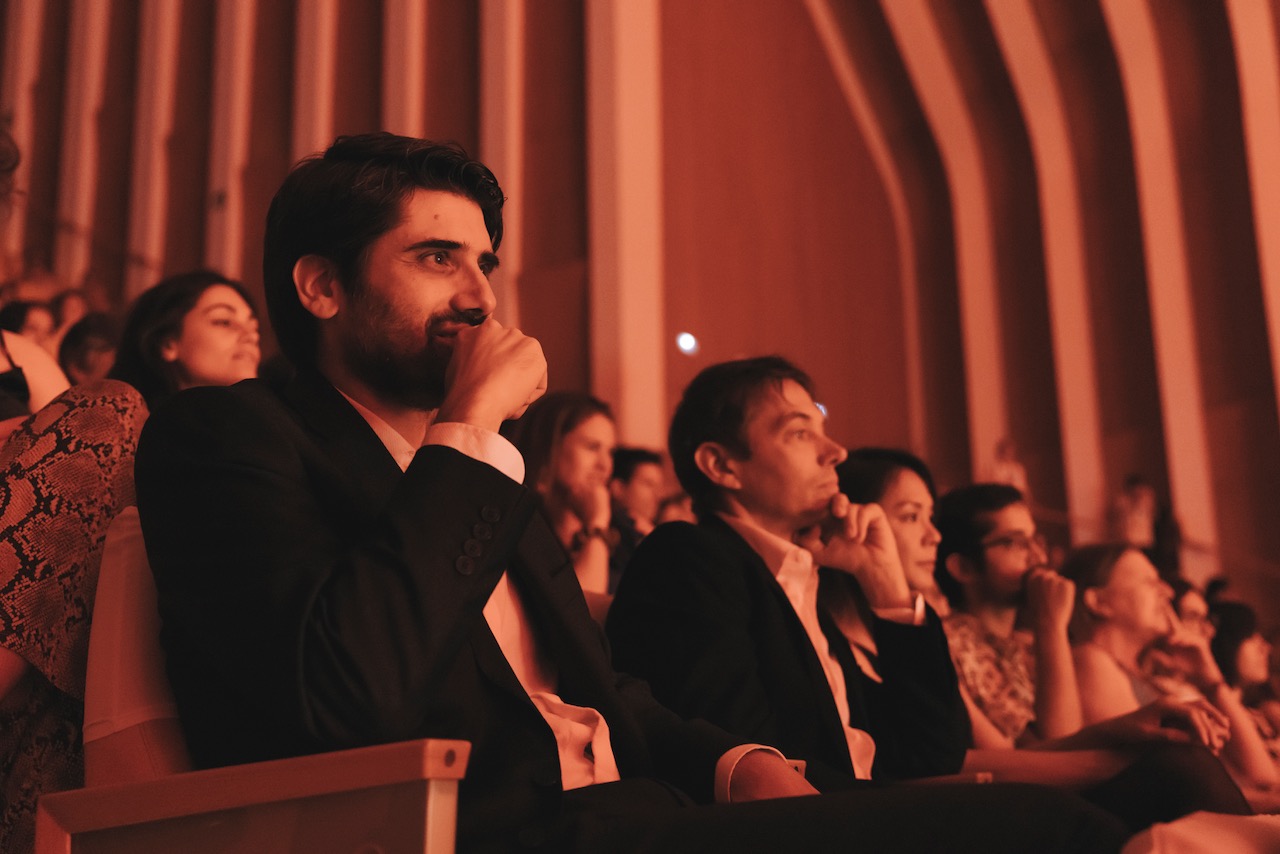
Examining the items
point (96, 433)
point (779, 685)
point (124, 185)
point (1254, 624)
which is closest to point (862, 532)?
point (779, 685)

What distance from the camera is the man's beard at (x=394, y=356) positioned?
1547 mm

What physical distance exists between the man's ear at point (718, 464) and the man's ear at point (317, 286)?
2.97 ft

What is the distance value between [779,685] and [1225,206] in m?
6.39

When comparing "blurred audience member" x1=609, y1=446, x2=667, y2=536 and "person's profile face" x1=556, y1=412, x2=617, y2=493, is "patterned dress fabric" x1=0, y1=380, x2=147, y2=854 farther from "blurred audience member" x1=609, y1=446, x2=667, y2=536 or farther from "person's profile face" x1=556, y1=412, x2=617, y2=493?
"blurred audience member" x1=609, y1=446, x2=667, y2=536

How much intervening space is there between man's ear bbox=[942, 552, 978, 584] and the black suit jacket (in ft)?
6.23

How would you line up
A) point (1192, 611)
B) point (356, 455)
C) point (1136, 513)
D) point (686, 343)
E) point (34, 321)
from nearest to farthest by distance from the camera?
point (356, 455)
point (1192, 611)
point (34, 321)
point (686, 343)
point (1136, 513)

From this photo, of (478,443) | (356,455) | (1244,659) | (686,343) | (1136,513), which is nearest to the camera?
(478,443)

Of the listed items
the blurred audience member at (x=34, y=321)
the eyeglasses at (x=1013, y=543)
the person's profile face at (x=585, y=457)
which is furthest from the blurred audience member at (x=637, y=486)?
the blurred audience member at (x=34, y=321)

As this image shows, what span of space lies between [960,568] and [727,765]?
167cm

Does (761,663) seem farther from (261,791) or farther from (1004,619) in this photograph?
(1004,619)

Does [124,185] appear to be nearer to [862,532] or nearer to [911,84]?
[911,84]

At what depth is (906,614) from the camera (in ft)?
7.23

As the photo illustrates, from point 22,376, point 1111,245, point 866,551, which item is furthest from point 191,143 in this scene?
point 866,551

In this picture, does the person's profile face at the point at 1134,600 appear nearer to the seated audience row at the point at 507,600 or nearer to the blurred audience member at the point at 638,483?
the seated audience row at the point at 507,600
